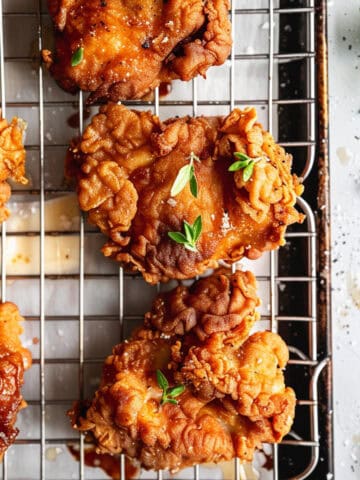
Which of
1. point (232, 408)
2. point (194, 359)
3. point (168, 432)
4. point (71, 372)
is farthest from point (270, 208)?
point (71, 372)

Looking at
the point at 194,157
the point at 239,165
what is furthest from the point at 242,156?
the point at 194,157

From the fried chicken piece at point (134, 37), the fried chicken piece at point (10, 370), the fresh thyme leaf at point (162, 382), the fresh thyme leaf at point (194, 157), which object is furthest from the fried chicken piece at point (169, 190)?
the fried chicken piece at point (10, 370)

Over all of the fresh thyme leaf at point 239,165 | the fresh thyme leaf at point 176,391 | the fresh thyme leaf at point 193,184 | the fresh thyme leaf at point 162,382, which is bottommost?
the fresh thyme leaf at point 176,391

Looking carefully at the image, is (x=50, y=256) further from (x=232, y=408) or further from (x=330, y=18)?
(x=330, y=18)

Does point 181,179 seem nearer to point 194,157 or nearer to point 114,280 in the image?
point 194,157

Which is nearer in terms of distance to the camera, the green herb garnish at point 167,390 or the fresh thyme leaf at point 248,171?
the fresh thyme leaf at point 248,171

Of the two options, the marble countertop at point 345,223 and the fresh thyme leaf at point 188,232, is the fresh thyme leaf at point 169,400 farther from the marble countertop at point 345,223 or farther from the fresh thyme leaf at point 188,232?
the marble countertop at point 345,223

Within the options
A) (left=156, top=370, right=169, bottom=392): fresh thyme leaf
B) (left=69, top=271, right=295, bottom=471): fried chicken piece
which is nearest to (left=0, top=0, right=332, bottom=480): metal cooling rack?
(left=69, top=271, right=295, bottom=471): fried chicken piece
